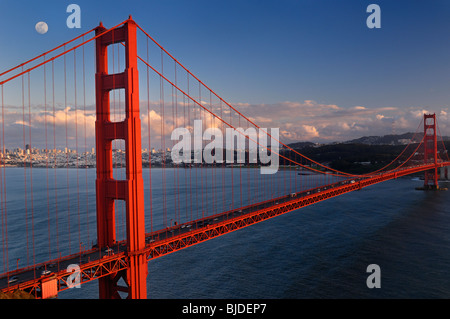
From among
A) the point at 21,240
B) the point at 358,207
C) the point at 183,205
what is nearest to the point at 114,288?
the point at 21,240

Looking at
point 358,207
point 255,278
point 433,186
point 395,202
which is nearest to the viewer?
point 255,278
